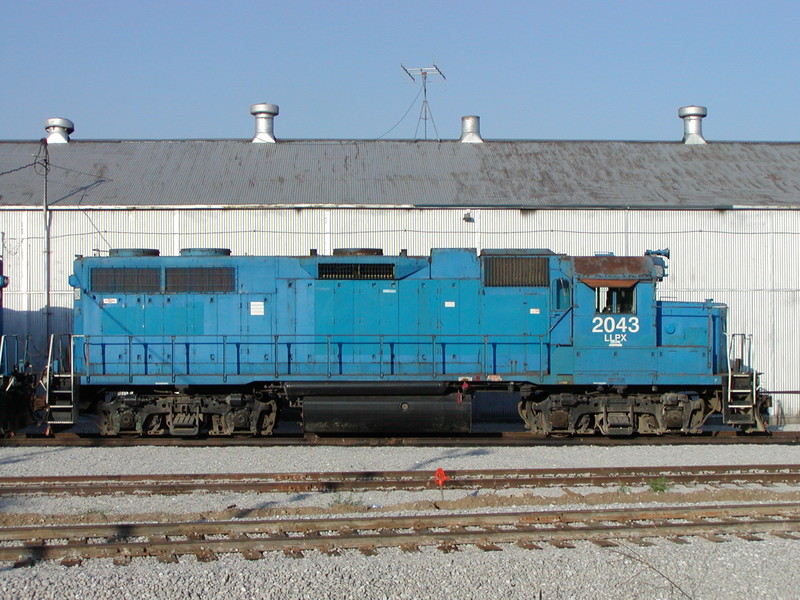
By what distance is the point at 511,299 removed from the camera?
13.7 meters

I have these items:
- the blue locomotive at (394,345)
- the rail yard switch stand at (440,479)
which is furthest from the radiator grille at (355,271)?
the rail yard switch stand at (440,479)

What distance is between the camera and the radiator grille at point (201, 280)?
45.4 feet

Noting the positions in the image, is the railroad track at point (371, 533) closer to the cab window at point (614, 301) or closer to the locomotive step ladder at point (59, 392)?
the cab window at point (614, 301)

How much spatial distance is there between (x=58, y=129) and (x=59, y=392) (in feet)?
38.9

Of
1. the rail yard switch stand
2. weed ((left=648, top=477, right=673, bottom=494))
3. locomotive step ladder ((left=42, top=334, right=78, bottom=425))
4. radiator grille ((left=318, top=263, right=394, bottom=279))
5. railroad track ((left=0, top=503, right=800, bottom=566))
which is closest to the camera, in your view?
railroad track ((left=0, top=503, right=800, bottom=566))

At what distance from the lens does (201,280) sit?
45.5 ft

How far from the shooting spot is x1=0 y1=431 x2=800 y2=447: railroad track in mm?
13180

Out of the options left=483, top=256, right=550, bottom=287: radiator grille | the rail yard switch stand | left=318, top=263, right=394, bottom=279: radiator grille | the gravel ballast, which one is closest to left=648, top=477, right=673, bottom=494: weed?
the gravel ballast

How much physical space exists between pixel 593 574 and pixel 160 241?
13.5 meters

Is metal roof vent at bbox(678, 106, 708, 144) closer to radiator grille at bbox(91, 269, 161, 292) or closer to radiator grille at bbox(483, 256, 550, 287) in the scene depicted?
radiator grille at bbox(483, 256, 550, 287)

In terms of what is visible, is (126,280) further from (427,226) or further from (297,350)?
(427,226)

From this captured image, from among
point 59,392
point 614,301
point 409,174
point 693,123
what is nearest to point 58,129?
point 409,174

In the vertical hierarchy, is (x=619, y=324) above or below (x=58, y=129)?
below

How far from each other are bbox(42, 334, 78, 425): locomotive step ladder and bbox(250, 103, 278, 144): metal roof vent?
10.6 meters
